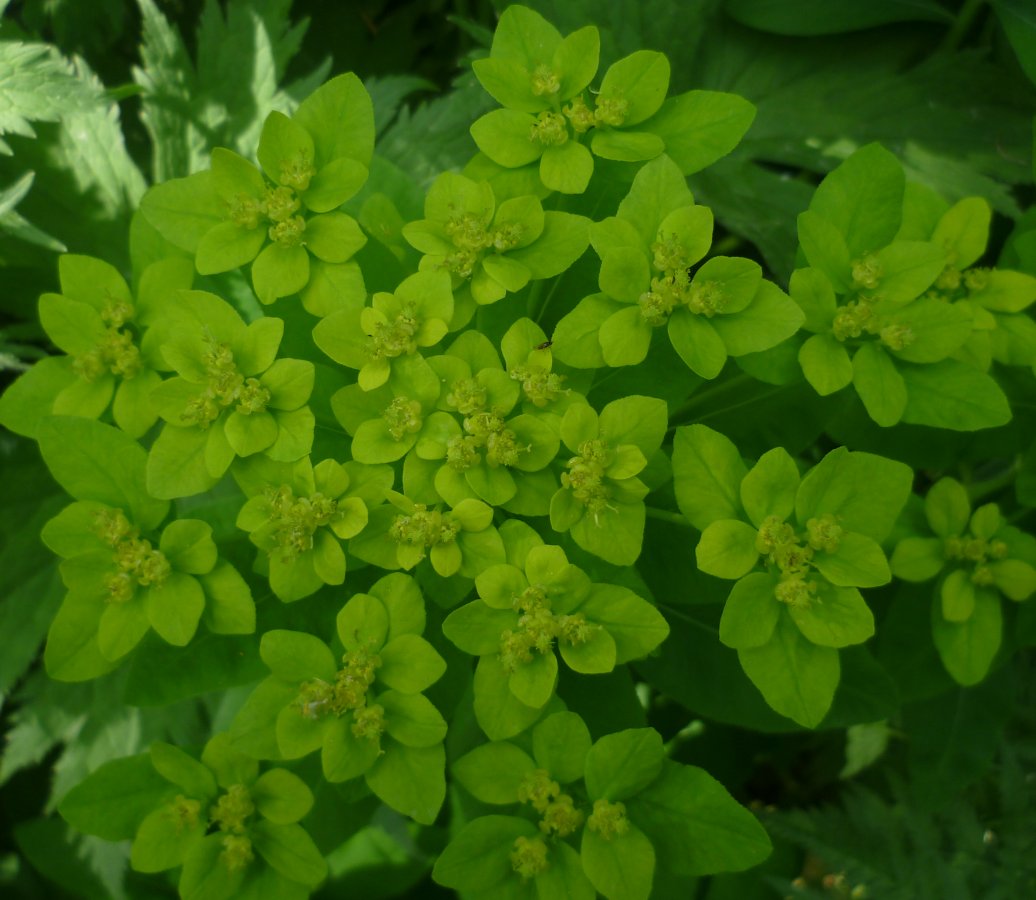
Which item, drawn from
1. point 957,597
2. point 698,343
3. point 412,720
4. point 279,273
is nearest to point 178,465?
point 279,273

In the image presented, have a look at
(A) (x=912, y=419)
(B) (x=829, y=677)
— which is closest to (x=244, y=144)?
(A) (x=912, y=419)

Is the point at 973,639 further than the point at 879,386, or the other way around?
the point at 973,639

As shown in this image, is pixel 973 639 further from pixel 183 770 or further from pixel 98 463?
pixel 98 463

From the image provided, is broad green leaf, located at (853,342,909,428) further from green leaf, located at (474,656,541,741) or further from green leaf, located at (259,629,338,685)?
A: green leaf, located at (259,629,338,685)

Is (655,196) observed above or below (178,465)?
above

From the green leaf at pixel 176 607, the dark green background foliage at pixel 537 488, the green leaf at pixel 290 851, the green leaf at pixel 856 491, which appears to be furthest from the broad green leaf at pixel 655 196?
the green leaf at pixel 290 851

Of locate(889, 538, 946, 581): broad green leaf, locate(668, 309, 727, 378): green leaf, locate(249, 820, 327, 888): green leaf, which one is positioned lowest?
locate(249, 820, 327, 888): green leaf

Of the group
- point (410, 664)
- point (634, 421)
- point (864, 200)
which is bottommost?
point (410, 664)

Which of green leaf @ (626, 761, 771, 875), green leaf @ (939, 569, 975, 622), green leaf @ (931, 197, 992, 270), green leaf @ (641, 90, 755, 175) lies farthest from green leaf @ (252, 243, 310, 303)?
green leaf @ (939, 569, 975, 622)
